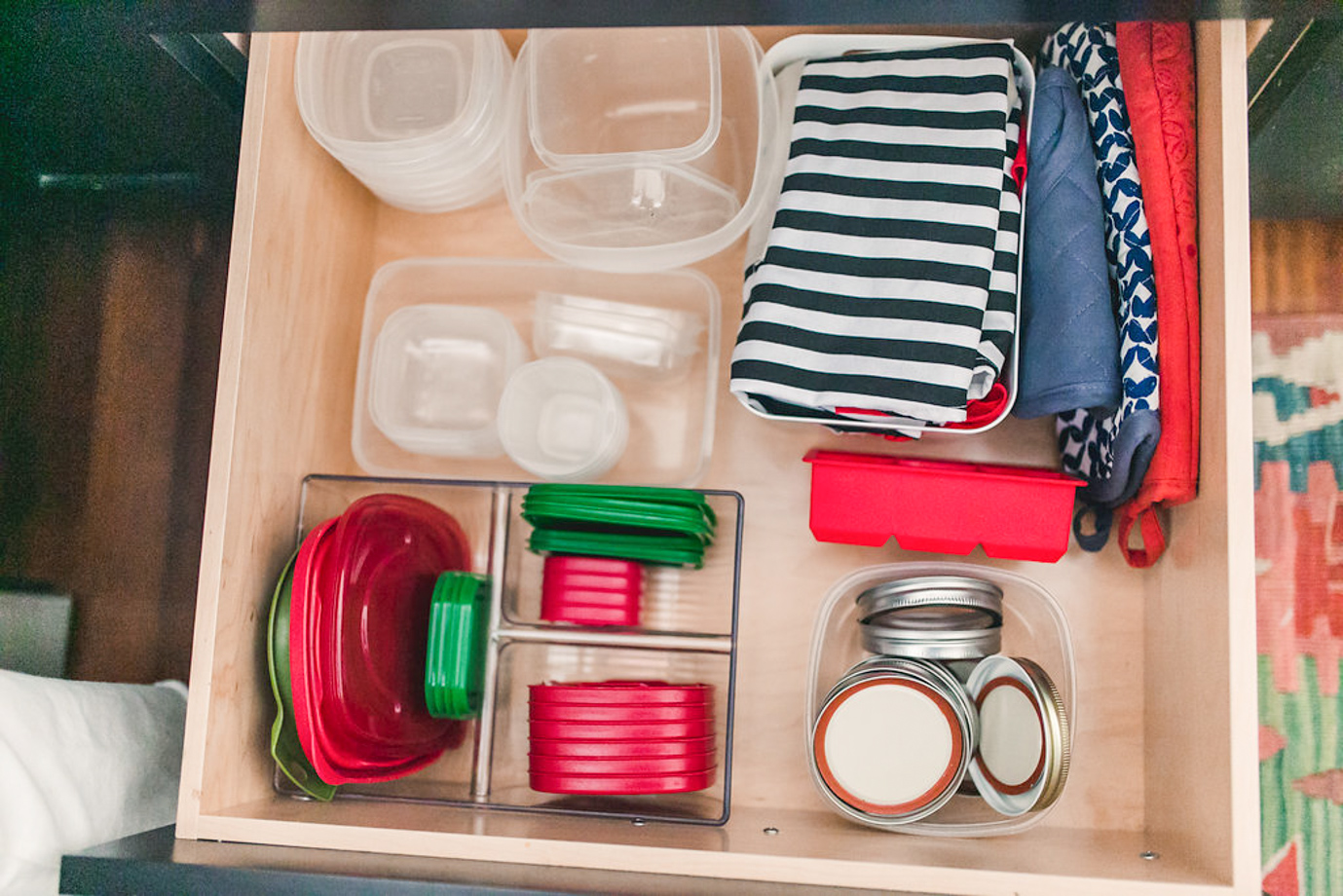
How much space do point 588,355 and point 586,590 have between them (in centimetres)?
32

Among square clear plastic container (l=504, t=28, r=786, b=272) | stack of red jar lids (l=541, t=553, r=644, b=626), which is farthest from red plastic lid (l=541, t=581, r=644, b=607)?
square clear plastic container (l=504, t=28, r=786, b=272)

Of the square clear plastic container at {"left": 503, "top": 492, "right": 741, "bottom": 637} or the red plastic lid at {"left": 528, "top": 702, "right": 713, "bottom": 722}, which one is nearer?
the red plastic lid at {"left": 528, "top": 702, "right": 713, "bottom": 722}

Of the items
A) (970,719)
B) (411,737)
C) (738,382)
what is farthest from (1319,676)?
(411,737)

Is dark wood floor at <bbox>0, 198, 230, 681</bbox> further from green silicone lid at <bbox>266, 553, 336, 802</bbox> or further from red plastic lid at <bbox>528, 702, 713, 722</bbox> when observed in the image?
red plastic lid at <bbox>528, 702, 713, 722</bbox>

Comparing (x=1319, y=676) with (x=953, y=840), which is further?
(x=953, y=840)

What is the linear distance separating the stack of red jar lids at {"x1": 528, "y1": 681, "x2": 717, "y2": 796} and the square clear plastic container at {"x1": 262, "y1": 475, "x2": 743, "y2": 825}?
10 cm

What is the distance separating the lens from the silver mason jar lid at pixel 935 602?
109 centimetres

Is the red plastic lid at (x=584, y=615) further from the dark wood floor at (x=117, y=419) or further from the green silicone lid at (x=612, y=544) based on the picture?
the dark wood floor at (x=117, y=419)

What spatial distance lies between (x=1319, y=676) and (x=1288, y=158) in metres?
0.49

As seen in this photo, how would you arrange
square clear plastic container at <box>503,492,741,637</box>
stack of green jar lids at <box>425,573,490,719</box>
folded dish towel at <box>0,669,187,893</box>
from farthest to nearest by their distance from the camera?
1. square clear plastic container at <box>503,492,741,637</box>
2. stack of green jar lids at <box>425,573,490,719</box>
3. folded dish towel at <box>0,669,187,893</box>

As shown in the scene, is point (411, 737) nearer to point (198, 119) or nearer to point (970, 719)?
point (970, 719)

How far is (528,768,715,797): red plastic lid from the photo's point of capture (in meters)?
1.05

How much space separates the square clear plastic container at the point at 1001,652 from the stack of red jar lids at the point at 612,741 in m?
0.15

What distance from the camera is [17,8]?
0.88m
